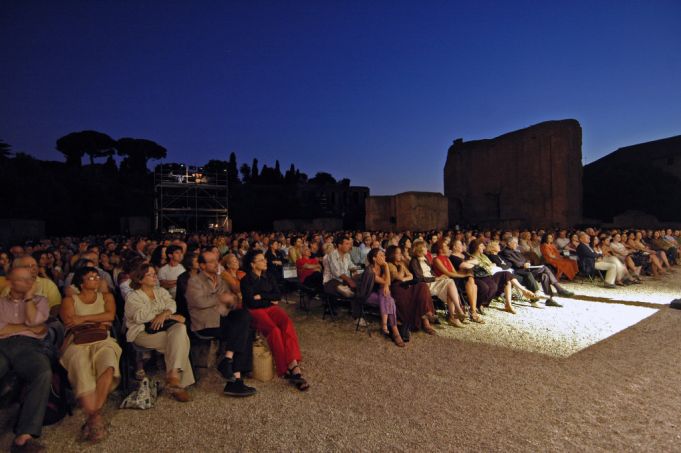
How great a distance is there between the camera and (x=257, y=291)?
13.7 ft

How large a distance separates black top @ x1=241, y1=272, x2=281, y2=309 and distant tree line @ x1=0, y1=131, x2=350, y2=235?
23.9 metres

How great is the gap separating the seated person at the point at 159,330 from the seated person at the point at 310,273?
121 inches

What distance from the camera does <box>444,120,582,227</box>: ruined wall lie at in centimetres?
2261

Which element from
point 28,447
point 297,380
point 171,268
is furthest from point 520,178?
point 28,447

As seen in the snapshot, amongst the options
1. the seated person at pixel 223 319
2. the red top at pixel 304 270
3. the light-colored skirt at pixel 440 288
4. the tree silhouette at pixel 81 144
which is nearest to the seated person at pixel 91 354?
the seated person at pixel 223 319

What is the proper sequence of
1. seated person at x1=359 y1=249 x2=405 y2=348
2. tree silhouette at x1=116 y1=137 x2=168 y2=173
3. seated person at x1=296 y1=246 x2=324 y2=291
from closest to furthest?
1. seated person at x1=359 y1=249 x2=405 y2=348
2. seated person at x1=296 y1=246 x2=324 y2=291
3. tree silhouette at x1=116 y1=137 x2=168 y2=173

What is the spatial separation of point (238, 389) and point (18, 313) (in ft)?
5.97

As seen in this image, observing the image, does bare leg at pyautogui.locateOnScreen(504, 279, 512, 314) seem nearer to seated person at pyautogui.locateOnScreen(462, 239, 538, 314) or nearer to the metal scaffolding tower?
seated person at pyautogui.locateOnScreen(462, 239, 538, 314)

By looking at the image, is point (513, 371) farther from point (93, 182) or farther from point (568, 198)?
point (93, 182)

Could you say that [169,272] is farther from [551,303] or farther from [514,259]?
[551,303]

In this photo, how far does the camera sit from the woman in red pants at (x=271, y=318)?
3.83 meters

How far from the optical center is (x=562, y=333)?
517 centimetres

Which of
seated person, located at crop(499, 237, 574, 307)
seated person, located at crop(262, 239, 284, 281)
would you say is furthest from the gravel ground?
seated person, located at crop(262, 239, 284, 281)

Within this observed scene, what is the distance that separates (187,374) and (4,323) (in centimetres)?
142
